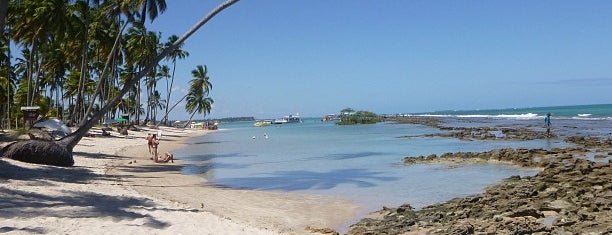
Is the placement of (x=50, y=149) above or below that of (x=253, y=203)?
above

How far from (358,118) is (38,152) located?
88.1m

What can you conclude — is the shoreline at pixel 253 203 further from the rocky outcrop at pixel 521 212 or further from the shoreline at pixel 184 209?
the rocky outcrop at pixel 521 212

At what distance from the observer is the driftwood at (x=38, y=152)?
1573 centimetres

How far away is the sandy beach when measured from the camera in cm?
841

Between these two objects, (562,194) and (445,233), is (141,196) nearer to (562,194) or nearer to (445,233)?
(445,233)

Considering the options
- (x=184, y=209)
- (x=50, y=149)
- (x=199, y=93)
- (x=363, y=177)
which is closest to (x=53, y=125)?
(x=50, y=149)

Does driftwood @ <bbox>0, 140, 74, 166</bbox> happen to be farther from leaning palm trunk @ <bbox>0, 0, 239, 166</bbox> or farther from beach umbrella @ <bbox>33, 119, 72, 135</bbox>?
beach umbrella @ <bbox>33, 119, 72, 135</bbox>

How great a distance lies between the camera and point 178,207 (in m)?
11.2

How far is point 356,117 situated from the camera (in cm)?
10206

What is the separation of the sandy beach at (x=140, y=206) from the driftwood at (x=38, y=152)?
554 millimetres

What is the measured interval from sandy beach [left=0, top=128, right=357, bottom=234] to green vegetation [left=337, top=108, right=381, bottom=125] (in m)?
84.8

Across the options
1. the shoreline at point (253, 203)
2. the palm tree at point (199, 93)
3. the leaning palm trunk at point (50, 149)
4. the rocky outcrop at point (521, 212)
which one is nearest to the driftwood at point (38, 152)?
the leaning palm trunk at point (50, 149)

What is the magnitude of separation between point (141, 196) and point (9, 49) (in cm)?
3109

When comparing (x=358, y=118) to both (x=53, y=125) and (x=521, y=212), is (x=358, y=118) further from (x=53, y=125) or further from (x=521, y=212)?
(x=521, y=212)
